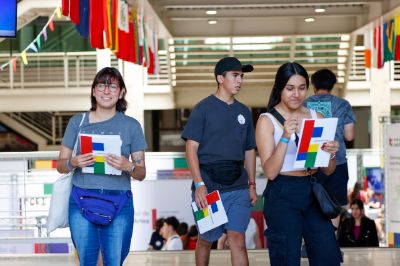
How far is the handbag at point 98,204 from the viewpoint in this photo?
4930 millimetres

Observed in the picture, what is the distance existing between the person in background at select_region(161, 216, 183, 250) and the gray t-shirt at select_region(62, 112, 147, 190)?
20.0 ft

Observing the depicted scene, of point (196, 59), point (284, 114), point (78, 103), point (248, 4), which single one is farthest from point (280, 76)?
point (78, 103)

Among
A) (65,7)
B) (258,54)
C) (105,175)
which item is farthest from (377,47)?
(105,175)

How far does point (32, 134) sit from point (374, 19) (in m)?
14.2

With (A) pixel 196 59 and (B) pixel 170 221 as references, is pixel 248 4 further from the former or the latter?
(A) pixel 196 59

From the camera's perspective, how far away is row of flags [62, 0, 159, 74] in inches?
405

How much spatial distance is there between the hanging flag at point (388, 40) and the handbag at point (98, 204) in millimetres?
10481

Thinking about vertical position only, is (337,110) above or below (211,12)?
below

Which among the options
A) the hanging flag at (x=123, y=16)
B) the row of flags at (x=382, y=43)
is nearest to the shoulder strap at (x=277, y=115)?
the hanging flag at (x=123, y=16)

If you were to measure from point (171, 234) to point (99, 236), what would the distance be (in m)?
6.46

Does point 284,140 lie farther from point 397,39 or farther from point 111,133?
point 397,39

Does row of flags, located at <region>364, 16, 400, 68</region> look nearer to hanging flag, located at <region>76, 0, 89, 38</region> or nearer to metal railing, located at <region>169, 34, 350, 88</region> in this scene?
metal railing, located at <region>169, 34, 350, 88</region>

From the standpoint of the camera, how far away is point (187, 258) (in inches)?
334

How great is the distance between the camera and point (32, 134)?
2694 cm
